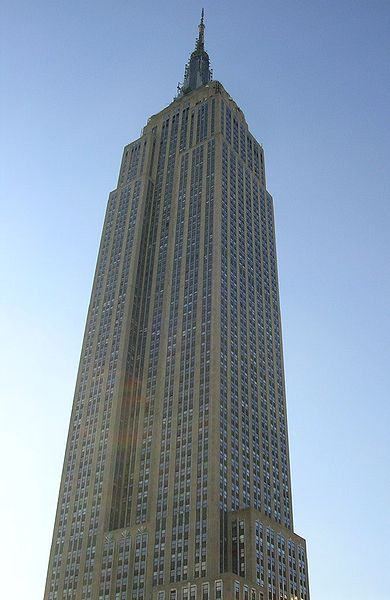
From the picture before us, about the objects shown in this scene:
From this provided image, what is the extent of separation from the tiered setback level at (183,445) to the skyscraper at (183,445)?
0.32 meters

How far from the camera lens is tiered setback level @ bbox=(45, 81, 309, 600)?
141m

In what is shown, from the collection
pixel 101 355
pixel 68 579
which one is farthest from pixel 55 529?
pixel 101 355

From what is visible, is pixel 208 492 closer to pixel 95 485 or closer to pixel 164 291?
pixel 95 485

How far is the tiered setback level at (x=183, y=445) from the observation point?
141 meters

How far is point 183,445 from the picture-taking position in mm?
156375

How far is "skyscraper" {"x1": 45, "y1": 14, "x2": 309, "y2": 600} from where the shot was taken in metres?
141

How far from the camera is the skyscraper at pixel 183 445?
462 feet

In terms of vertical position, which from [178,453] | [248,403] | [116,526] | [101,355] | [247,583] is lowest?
[247,583]

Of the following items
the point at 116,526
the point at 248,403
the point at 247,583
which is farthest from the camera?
the point at 248,403

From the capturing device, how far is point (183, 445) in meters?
156

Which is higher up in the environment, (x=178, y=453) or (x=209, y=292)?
(x=209, y=292)

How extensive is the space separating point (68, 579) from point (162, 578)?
25.2m

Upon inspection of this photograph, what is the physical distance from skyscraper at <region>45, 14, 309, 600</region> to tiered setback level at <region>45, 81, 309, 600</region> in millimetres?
320

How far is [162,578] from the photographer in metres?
139
